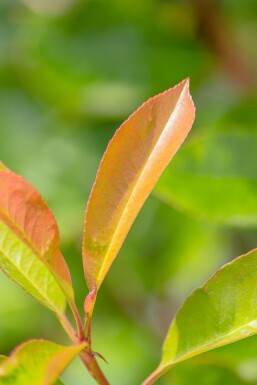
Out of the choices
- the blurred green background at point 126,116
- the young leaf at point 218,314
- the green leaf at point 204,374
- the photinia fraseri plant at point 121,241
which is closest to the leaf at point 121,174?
the photinia fraseri plant at point 121,241

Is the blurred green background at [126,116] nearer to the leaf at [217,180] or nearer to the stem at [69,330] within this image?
the leaf at [217,180]

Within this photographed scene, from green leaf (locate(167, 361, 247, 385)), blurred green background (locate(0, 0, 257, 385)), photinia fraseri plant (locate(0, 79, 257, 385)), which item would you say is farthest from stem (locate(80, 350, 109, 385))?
blurred green background (locate(0, 0, 257, 385))

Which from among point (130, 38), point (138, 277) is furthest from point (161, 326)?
point (130, 38)

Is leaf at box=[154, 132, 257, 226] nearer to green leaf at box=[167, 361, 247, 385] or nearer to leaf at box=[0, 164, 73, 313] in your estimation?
green leaf at box=[167, 361, 247, 385]

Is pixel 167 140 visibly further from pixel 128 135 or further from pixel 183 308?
pixel 183 308

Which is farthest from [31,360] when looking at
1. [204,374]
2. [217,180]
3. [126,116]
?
[126,116]
